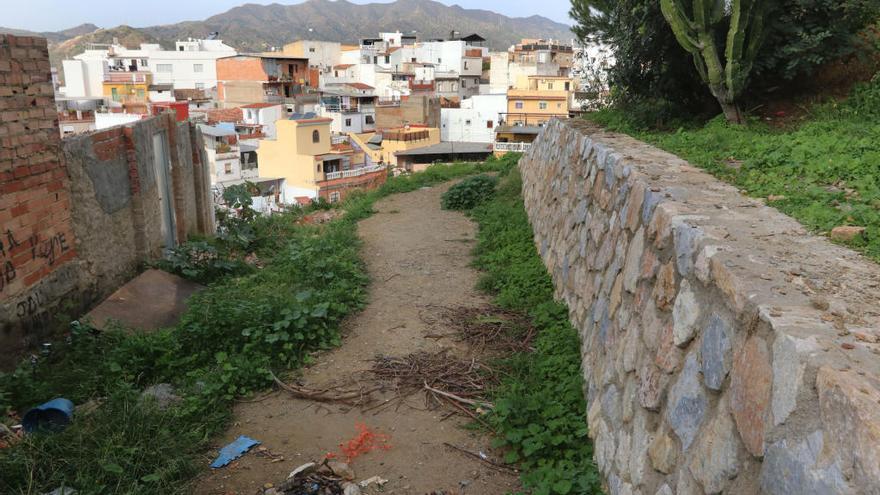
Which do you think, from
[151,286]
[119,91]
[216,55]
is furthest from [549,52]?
[151,286]

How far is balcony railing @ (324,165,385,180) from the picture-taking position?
33.0 m

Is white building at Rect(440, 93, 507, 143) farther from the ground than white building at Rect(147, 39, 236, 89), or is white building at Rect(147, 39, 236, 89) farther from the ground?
white building at Rect(147, 39, 236, 89)

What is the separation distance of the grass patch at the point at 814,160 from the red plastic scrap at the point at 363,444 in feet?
9.92

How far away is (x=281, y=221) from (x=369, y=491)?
29.1ft

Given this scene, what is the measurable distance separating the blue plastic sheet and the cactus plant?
21.2 ft

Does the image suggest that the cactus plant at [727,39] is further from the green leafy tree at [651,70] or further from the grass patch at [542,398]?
the grass patch at [542,398]

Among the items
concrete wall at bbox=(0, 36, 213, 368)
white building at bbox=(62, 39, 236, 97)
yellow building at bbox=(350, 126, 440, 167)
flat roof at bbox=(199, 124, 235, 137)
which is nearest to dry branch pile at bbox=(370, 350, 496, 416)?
concrete wall at bbox=(0, 36, 213, 368)

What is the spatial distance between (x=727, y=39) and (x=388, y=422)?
6.21 metres

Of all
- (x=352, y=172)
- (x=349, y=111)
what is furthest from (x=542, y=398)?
(x=349, y=111)

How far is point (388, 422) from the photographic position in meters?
4.83

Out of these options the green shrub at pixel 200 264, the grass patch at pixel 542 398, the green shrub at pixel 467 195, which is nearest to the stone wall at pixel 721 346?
the grass patch at pixel 542 398

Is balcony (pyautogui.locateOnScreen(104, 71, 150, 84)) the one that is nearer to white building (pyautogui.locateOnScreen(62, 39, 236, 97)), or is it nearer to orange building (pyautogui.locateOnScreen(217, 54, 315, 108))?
white building (pyautogui.locateOnScreen(62, 39, 236, 97))

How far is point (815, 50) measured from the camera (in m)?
7.71

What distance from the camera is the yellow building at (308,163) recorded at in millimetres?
32219
